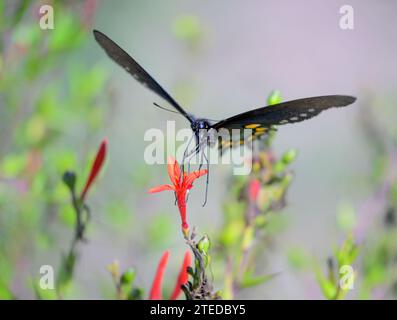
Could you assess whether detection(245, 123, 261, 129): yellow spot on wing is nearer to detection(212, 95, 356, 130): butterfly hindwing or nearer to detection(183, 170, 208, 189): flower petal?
detection(212, 95, 356, 130): butterfly hindwing

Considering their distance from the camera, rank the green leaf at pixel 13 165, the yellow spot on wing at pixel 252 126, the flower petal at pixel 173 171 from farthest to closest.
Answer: the green leaf at pixel 13 165 < the yellow spot on wing at pixel 252 126 < the flower petal at pixel 173 171

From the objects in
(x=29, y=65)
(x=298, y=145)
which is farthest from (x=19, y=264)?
(x=298, y=145)

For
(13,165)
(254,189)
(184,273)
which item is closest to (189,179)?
(184,273)

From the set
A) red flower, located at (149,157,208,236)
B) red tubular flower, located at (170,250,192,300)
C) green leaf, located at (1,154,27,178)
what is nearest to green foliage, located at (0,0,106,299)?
green leaf, located at (1,154,27,178)

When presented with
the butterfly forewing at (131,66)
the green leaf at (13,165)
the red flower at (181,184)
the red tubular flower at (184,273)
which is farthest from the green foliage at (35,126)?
the red flower at (181,184)

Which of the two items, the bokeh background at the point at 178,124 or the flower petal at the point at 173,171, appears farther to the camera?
the bokeh background at the point at 178,124

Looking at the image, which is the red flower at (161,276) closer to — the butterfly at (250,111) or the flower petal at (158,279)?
the flower petal at (158,279)

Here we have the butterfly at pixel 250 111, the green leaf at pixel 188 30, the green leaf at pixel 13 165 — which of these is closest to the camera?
the butterfly at pixel 250 111
